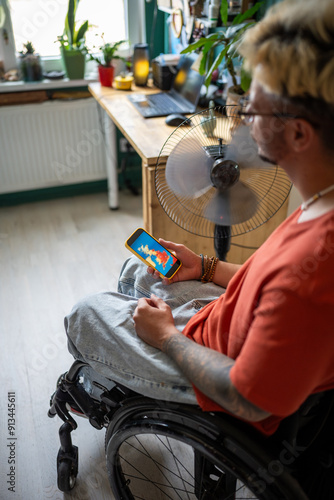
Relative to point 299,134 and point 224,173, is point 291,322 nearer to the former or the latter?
point 299,134

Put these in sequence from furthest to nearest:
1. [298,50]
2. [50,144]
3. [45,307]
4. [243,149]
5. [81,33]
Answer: [50,144] → [81,33] → [45,307] → [243,149] → [298,50]

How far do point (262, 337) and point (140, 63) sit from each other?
218 cm

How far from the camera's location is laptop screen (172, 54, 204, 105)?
216cm

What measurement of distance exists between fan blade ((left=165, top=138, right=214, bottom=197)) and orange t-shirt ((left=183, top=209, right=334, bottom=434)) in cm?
48

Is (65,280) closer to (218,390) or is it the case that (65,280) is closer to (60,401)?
(60,401)

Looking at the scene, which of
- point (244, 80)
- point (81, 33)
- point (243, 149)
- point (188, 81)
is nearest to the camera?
point (243, 149)

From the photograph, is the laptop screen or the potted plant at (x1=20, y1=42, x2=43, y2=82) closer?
the laptop screen

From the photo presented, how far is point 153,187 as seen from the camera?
1.78 metres

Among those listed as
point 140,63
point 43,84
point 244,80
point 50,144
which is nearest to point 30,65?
point 43,84

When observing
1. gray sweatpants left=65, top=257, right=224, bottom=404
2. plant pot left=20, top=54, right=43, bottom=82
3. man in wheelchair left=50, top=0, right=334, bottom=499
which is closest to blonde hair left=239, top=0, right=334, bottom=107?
man in wheelchair left=50, top=0, right=334, bottom=499

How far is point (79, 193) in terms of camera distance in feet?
10.3

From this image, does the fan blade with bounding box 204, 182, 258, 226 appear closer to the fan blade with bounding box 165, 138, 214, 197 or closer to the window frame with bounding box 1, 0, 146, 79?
the fan blade with bounding box 165, 138, 214, 197

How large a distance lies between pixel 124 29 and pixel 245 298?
2612 mm

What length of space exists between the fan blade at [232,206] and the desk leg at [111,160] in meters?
1.43
